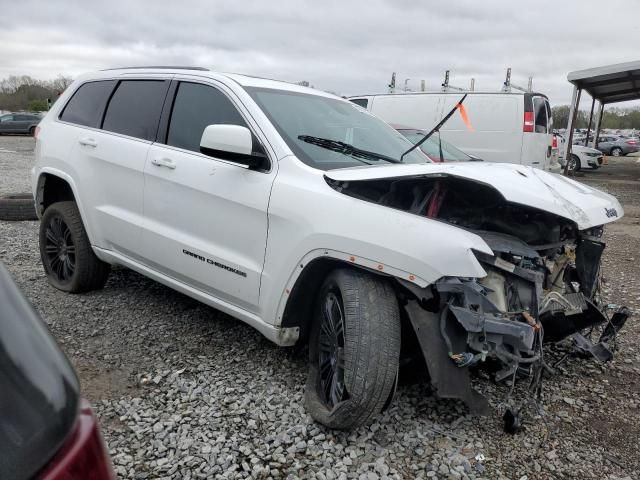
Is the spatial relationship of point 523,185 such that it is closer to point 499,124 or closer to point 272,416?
point 272,416

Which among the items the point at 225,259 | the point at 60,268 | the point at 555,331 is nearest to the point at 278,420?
the point at 225,259

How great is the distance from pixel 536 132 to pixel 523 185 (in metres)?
8.81

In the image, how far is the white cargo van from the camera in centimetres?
1077

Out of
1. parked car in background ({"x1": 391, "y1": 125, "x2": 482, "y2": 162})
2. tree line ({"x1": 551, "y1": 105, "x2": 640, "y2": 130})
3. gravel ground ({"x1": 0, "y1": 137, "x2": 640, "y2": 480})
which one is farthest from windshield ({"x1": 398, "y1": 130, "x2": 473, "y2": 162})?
tree line ({"x1": 551, "y1": 105, "x2": 640, "y2": 130})

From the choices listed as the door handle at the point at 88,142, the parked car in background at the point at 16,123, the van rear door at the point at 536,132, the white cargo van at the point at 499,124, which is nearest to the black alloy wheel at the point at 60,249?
the door handle at the point at 88,142

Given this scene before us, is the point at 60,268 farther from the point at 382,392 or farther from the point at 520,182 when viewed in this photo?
the point at 520,182

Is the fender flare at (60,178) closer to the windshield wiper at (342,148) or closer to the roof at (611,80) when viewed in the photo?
the windshield wiper at (342,148)

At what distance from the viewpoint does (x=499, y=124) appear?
10961 mm

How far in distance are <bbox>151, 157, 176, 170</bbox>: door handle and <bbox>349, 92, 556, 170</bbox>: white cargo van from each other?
8251mm

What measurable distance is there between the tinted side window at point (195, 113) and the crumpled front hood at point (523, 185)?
37.7 inches

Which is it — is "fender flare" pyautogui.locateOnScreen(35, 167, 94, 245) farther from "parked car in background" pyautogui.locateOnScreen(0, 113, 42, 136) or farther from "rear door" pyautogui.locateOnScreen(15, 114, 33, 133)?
"rear door" pyautogui.locateOnScreen(15, 114, 33, 133)

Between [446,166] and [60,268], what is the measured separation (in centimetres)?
345

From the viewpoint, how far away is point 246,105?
3.35 m

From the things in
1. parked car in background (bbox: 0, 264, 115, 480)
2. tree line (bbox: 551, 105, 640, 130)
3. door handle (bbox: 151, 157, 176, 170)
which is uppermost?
tree line (bbox: 551, 105, 640, 130)
